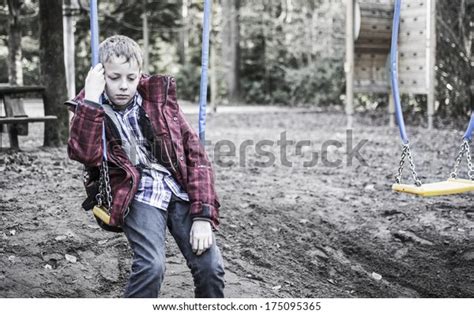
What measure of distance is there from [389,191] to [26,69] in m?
18.8

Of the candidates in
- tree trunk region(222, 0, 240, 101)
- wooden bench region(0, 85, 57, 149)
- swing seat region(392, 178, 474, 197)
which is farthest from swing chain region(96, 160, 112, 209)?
tree trunk region(222, 0, 240, 101)

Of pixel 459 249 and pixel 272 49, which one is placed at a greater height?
pixel 272 49

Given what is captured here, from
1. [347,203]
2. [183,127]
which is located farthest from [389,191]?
[183,127]

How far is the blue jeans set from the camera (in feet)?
8.06

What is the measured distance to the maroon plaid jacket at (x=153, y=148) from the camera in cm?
251

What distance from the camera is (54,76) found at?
264 inches

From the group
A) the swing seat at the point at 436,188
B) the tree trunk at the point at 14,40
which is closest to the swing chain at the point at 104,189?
the swing seat at the point at 436,188

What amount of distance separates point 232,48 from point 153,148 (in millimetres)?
17532

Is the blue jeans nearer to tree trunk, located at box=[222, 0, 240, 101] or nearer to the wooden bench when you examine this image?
the wooden bench

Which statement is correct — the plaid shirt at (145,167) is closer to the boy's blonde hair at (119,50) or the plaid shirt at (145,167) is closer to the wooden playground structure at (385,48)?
the boy's blonde hair at (119,50)

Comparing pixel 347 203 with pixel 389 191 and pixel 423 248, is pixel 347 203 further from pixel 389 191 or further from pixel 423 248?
pixel 423 248

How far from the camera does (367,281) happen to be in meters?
3.95

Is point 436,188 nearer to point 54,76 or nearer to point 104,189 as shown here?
point 104,189

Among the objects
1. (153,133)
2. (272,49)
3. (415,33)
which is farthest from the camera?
(272,49)
